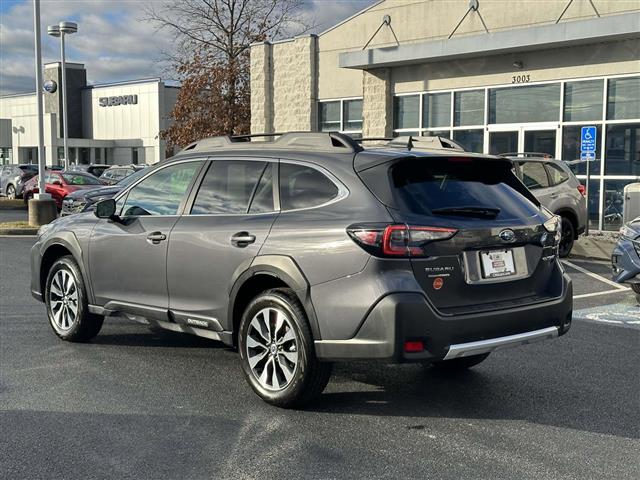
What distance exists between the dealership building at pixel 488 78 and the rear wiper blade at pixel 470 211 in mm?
13591

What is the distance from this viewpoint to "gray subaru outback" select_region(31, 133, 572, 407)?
14.6ft

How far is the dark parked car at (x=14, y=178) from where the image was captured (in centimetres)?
3284

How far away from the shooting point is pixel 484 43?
18969 millimetres

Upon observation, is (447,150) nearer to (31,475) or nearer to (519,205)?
(519,205)

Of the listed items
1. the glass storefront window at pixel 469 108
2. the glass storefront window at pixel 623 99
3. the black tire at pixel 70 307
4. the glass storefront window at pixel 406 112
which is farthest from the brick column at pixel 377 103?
the black tire at pixel 70 307

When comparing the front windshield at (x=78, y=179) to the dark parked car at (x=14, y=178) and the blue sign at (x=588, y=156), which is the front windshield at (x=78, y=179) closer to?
the dark parked car at (x=14, y=178)

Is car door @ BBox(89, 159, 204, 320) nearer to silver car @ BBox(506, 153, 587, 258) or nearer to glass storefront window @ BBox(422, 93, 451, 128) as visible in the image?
silver car @ BBox(506, 153, 587, 258)

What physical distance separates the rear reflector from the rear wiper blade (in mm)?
822

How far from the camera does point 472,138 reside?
2045 cm

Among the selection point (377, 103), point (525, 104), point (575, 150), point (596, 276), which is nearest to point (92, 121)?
point (377, 103)

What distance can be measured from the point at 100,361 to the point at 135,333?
1075 millimetres

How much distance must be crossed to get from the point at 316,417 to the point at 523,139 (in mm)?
15764

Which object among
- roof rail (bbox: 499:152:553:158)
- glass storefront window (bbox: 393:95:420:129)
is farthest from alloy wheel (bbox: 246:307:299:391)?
glass storefront window (bbox: 393:95:420:129)

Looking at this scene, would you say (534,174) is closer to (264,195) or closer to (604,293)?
(604,293)
